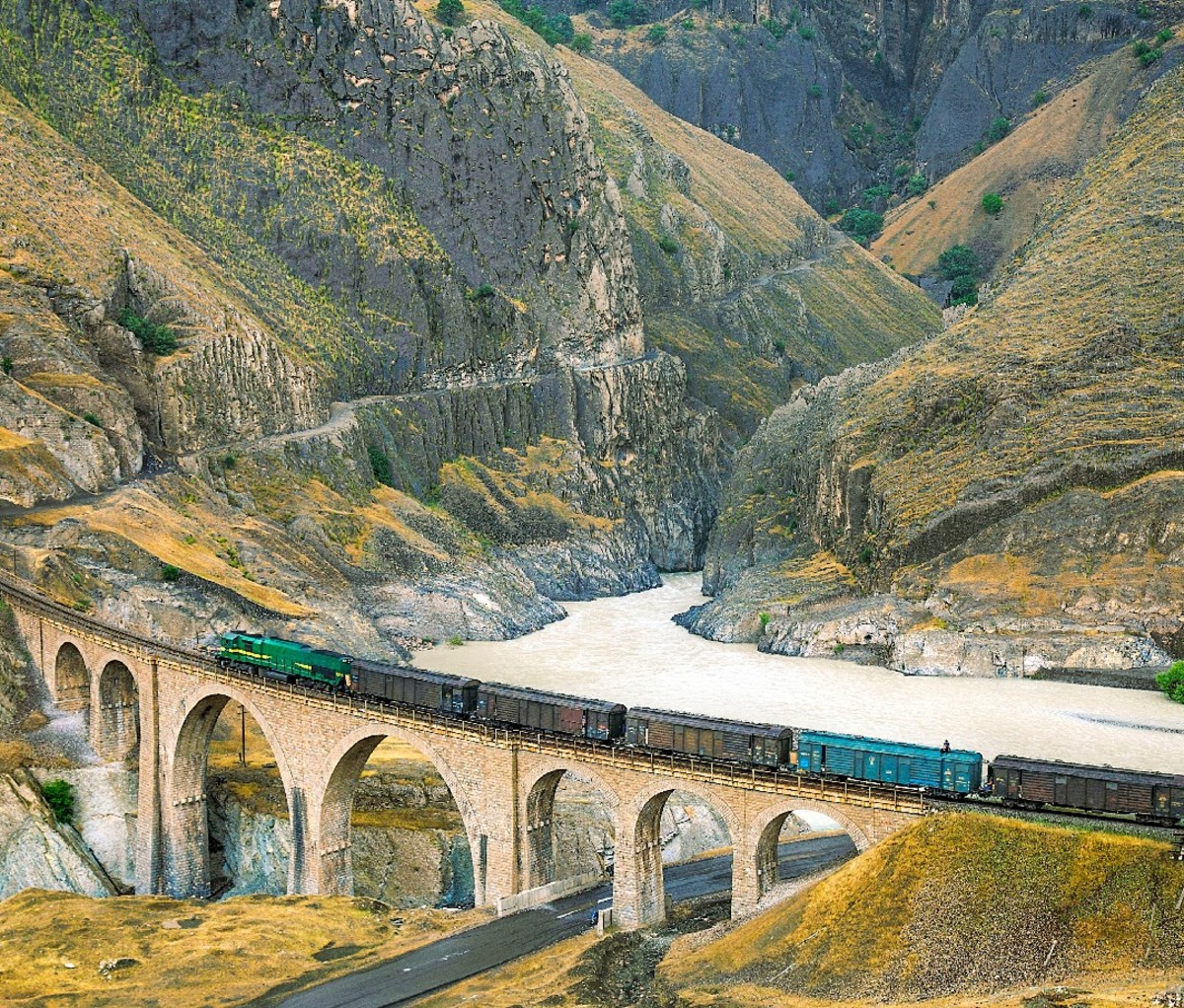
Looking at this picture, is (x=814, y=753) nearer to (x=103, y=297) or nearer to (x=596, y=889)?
(x=596, y=889)

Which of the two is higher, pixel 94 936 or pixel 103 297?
pixel 103 297

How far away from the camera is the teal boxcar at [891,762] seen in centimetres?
7300

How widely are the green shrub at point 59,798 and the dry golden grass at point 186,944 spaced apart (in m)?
9.47

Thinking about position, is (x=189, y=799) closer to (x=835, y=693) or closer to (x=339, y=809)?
(x=339, y=809)

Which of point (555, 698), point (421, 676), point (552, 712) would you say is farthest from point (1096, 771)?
point (421, 676)

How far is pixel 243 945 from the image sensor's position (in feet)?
274

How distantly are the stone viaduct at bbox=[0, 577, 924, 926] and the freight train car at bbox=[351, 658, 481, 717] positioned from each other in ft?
4.40

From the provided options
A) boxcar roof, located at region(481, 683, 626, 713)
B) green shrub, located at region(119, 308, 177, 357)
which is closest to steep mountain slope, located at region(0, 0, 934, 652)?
green shrub, located at region(119, 308, 177, 357)

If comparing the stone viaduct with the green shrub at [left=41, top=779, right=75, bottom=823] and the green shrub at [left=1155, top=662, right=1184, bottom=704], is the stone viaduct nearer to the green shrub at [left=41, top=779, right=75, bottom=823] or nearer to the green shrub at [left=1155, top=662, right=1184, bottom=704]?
the green shrub at [left=41, top=779, right=75, bottom=823]

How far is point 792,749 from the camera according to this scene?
269 feet

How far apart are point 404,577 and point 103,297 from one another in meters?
36.7

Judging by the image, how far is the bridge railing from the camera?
73.1 metres

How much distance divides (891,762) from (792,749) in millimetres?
8603

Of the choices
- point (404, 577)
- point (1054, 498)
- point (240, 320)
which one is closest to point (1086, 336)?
point (1054, 498)
